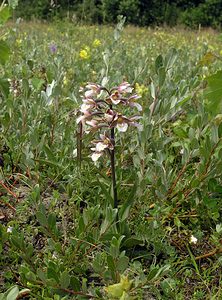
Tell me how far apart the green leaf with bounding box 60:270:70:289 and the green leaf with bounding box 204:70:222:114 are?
0.84m

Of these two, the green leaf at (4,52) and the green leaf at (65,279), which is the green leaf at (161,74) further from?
the green leaf at (65,279)

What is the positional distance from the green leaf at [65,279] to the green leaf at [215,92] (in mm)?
840

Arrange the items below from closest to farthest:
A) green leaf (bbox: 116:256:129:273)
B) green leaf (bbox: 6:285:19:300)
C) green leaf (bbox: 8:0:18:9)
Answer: green leaf (bbox: 6:285:19:300), green leaf (bbox: 116:256:129:273), green leaf (bbox: 8:0:18:9)

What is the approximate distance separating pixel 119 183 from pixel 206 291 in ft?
1.77

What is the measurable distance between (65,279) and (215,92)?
0.89 m

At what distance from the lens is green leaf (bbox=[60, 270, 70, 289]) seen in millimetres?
1473

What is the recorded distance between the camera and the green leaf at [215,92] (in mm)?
1771

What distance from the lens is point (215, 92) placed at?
5.88 feet

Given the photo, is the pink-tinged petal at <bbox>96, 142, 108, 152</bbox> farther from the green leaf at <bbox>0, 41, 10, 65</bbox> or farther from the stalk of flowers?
the green leaf at <bbox>0, 41, 10, 65</bbox>

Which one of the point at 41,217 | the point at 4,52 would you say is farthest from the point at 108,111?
the point at 4,52

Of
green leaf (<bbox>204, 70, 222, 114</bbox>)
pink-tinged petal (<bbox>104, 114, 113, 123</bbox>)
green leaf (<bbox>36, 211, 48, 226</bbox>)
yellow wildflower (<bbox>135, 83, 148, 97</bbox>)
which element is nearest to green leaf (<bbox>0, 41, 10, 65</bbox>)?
pink-tinged petal (<bbox>104, 114, 113, 123</bbox>)

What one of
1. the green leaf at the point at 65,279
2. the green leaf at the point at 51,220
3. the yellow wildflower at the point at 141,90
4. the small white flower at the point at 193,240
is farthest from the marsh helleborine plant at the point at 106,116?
the yellow wildflower at the point at 141,90

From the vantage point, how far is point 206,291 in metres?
1.68

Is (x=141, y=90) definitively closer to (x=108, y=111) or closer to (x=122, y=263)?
(x=108, y=111)
